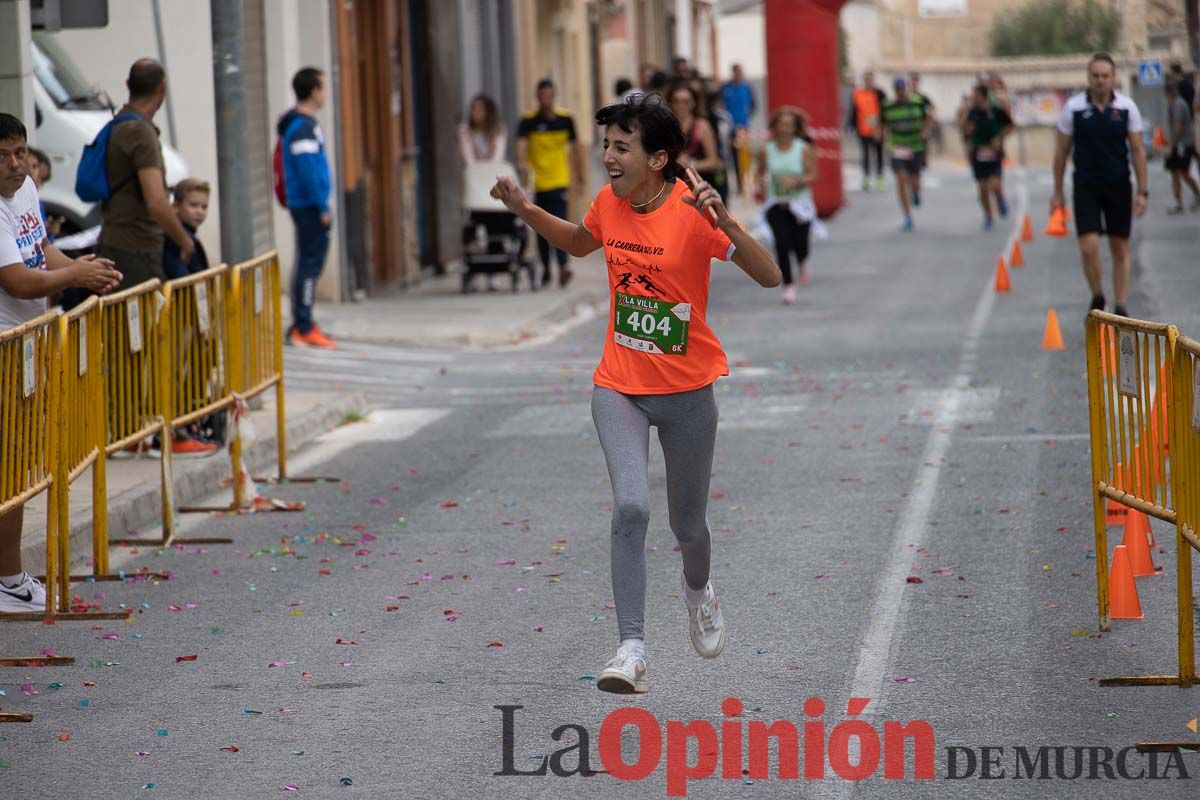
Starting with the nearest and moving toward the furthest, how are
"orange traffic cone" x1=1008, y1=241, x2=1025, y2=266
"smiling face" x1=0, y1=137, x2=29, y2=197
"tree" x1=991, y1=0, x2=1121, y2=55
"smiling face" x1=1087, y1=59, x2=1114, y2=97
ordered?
"smiling face" x1=0, y1=137, x2=29, y2=197
"smiling face" x1=1087, y1=59, x2=1114, y2=97
"orange traffic cone" x1=1008, y1=241, x2=1025, y2=266
"tree" x1=991, y1=0, x2=1121, y2=55

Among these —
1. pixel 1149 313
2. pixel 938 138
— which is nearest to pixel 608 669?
pixel 1149 313

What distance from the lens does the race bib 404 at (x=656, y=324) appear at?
6582mm

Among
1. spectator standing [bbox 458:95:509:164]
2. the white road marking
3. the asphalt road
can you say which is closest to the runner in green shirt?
spectator standing [bbox 458:95:509:164]

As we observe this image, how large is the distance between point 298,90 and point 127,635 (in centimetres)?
920

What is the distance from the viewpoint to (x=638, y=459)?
6.63 m

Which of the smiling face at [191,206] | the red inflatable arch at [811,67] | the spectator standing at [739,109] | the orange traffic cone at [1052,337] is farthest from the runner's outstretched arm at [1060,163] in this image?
the spectator standing at [739,109]

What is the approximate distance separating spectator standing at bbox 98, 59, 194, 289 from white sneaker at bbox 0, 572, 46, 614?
355cm

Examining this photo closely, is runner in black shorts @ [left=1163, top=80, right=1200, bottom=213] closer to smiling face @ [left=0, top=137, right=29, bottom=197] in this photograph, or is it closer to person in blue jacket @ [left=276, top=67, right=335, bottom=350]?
person in blue jacket @ [left=276, top=67, right=335, bottom=350]

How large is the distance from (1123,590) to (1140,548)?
79 cm

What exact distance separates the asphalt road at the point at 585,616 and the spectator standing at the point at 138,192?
5.13 feet

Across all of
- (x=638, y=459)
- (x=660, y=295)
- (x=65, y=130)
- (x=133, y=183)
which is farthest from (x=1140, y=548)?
(x=65, y=130)

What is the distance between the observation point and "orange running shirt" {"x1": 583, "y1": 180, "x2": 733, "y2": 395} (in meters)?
6.57

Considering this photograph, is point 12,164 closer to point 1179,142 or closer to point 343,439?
point 343,439

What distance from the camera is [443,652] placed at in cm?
737
